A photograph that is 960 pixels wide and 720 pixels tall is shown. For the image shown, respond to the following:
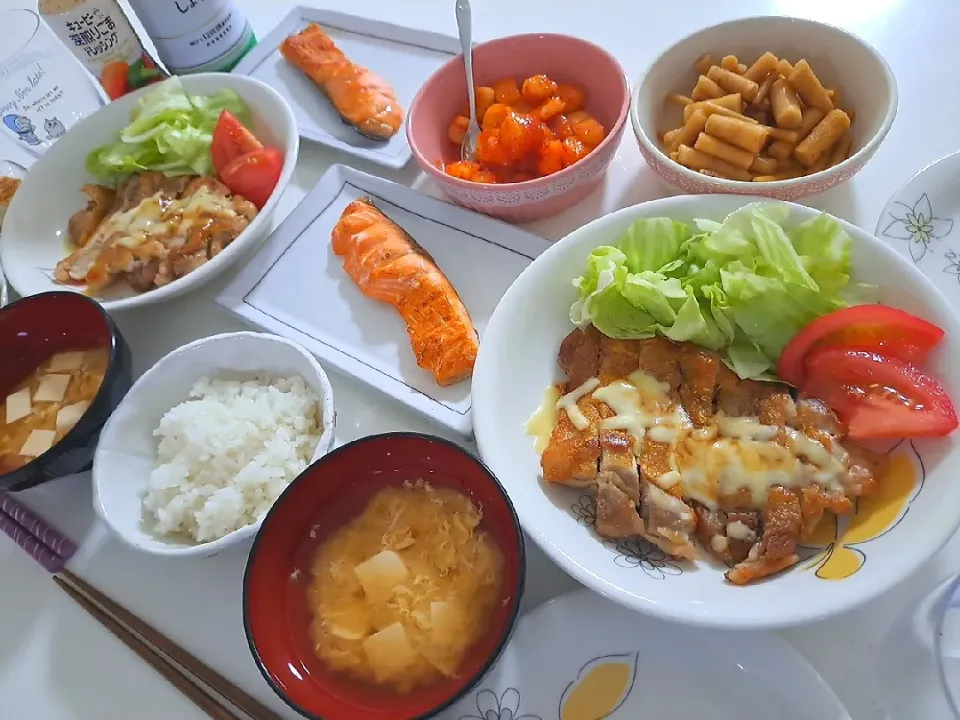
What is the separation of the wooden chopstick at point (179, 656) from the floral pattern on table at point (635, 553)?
540mm

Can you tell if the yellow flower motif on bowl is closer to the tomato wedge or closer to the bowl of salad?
the tomato wedge

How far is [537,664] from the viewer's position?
103 centimetres

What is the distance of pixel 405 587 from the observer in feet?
3.40

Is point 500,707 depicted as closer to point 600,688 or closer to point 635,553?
point 600,688

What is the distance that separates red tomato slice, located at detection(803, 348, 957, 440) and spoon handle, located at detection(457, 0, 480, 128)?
92cm

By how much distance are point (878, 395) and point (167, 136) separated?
163 cm

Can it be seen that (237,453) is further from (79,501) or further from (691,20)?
(691,20)

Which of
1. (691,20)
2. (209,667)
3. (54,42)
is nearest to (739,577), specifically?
(209,667)

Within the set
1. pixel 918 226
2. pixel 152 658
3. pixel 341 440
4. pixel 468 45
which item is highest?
pixel 468 45

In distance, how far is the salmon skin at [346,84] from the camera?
1.75 m

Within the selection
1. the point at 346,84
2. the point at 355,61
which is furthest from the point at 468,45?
the point at 355,61

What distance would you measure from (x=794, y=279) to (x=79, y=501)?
1333 millimetres

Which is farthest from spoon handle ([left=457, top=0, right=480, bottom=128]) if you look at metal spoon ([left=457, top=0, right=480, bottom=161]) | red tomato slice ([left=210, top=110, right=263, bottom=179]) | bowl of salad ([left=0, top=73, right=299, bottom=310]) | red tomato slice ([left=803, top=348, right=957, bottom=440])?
red tomato slice ([left=803, top=348, right=957, bottom=440])

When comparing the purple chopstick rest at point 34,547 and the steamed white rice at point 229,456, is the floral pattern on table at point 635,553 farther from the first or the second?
the purple chopstick rest at point 34,547
